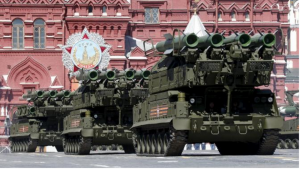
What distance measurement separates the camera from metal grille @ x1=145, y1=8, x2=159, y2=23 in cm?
9225

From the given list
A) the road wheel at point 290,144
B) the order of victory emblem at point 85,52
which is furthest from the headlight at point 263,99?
the order of victory emblem at point 85,52

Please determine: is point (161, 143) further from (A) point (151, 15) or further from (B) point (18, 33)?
(A) point (151, 15)

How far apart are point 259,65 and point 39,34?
6159cm

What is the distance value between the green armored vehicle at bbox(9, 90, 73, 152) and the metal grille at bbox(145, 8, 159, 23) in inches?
1305

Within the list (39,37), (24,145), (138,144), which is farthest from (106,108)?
(39,37)

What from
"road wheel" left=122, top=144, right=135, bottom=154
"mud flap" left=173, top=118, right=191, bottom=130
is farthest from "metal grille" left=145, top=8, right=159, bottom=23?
"mud flap" left=173, top=118, right=191, bottom=130

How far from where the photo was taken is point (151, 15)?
92312 mm

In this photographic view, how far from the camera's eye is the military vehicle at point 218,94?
2948cm

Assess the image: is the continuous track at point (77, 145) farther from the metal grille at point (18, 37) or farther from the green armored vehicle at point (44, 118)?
the metal grille at point (18, 37)

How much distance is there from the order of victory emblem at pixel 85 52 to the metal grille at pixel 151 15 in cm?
826

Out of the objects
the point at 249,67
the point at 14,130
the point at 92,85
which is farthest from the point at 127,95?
the point at 14,130

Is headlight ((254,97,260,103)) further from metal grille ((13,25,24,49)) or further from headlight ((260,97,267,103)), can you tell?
metal grille ((13,25,24,49))

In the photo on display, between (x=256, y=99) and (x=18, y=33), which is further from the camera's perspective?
(x=18, y=33)

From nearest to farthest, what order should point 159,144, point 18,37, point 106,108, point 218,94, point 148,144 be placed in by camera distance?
point 218,94 → point 159,144 → point 148,144 → point 106,108 → point 18,37
